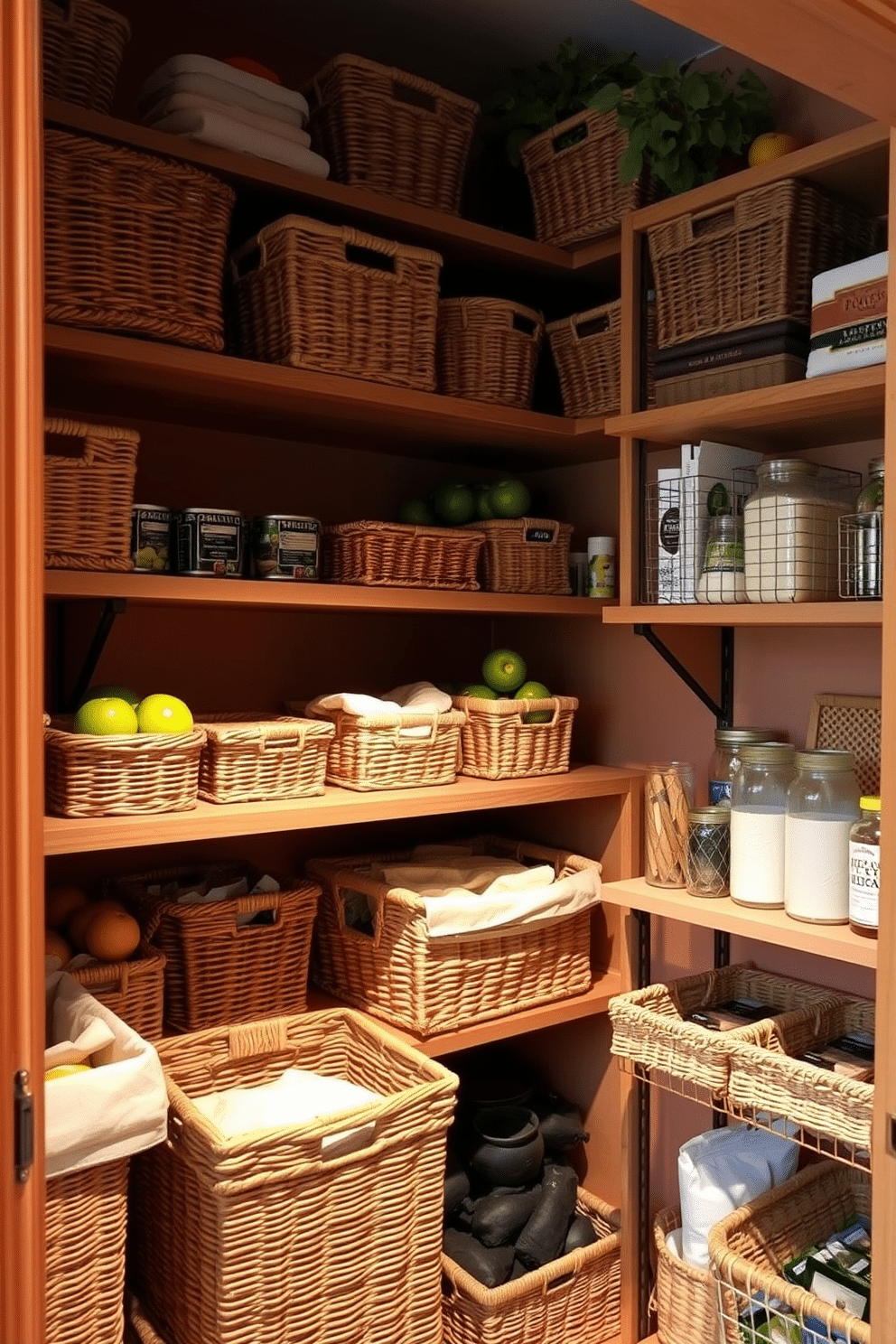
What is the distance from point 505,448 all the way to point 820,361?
880 millimetres

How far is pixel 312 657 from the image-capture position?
2.42 m

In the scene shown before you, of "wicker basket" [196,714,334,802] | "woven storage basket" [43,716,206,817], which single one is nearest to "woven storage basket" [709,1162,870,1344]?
"wicker basket" [196,714,334,802]

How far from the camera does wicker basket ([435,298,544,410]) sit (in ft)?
7.11

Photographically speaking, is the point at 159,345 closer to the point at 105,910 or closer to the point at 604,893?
the point at 105,910

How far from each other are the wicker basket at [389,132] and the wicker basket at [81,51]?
15.6 inches

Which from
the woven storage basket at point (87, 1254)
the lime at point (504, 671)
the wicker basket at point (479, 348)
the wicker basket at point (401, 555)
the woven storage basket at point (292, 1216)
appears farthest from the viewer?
the lime at point (504, 671)

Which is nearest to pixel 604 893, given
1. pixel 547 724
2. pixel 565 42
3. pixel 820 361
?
pixel 547 724

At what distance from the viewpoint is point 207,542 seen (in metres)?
1.86

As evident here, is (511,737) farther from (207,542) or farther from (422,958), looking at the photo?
(207,542)

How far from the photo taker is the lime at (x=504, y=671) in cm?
229

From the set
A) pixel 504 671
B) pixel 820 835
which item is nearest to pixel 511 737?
pixel 504 671

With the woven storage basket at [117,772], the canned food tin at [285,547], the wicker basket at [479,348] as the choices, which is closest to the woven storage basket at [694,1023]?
the woven storage basket at [117,772]

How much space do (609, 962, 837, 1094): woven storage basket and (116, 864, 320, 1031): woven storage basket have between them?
60 centimetres

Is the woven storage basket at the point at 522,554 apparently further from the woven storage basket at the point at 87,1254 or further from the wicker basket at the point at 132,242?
the woven storage basket at the point at 87,1254
